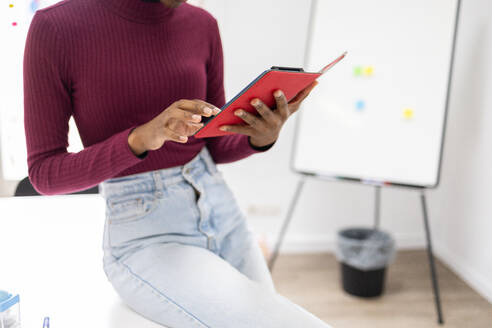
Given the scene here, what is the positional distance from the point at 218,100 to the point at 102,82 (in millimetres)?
334

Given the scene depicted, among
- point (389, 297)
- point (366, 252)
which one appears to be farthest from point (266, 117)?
point (389, 297)

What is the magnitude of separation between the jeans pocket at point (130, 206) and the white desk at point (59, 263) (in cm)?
21

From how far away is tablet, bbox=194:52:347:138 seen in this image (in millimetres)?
688

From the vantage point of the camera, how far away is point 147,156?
0.93 metres

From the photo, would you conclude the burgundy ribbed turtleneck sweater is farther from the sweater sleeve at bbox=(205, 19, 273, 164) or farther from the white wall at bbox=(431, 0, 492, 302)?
the white wall at bbox=(431, 0, 492, 302)

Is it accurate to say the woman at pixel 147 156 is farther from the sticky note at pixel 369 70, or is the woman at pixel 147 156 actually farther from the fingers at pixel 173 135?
the sticky note at pixel 369 70

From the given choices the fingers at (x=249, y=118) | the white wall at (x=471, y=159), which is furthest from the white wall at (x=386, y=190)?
the fingers at (x=249, y=118)

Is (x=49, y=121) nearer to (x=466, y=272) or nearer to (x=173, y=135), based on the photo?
(x=173, y=135)

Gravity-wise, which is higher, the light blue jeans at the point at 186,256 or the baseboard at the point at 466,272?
the light blue jeans at the point at 186,256

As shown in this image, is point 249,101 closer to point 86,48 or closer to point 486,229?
point 86,48

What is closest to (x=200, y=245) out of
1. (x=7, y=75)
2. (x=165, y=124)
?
(x=165, y=124)

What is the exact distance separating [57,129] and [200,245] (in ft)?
1.25

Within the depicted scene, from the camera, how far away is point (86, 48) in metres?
0.89

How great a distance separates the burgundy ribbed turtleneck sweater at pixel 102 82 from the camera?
85cm
